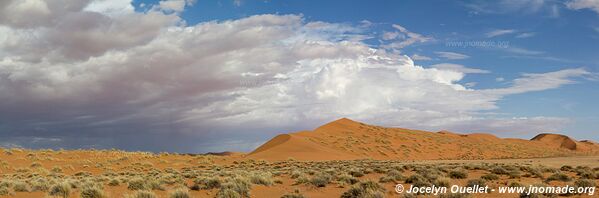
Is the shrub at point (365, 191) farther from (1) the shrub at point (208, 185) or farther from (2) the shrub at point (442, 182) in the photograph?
(1) the shrub at point (208, 185)

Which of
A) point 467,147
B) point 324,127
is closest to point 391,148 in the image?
point 324,127

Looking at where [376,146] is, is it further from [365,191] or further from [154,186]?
[365,191]

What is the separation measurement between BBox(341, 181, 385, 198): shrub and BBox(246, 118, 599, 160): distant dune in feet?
137

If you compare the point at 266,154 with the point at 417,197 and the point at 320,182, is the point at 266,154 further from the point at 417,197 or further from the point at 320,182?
the point at 417,197

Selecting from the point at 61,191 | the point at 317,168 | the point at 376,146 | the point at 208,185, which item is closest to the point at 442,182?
the point at 208,185

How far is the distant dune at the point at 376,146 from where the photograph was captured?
65231 mm

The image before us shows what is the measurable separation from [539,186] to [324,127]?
72.1 m

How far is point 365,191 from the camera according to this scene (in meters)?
16.0

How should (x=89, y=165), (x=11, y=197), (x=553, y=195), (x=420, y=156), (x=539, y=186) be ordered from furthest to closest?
(x=420, y=156) < (x=89, y=165) < (x=11, y=197) < (x=539, y=186) < (x=553, y=195)

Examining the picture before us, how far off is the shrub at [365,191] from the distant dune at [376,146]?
137 feet

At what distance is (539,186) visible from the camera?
16.8 meters

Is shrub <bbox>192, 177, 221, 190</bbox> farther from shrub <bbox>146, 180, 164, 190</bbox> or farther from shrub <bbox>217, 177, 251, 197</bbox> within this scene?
shrub <bbox>146, 180, 164, 190</bbox>

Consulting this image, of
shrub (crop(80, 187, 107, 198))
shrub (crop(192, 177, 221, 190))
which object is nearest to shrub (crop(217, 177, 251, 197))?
shrub (crop(192, 177, 221, 190))

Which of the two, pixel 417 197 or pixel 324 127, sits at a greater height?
pixel 324 127
